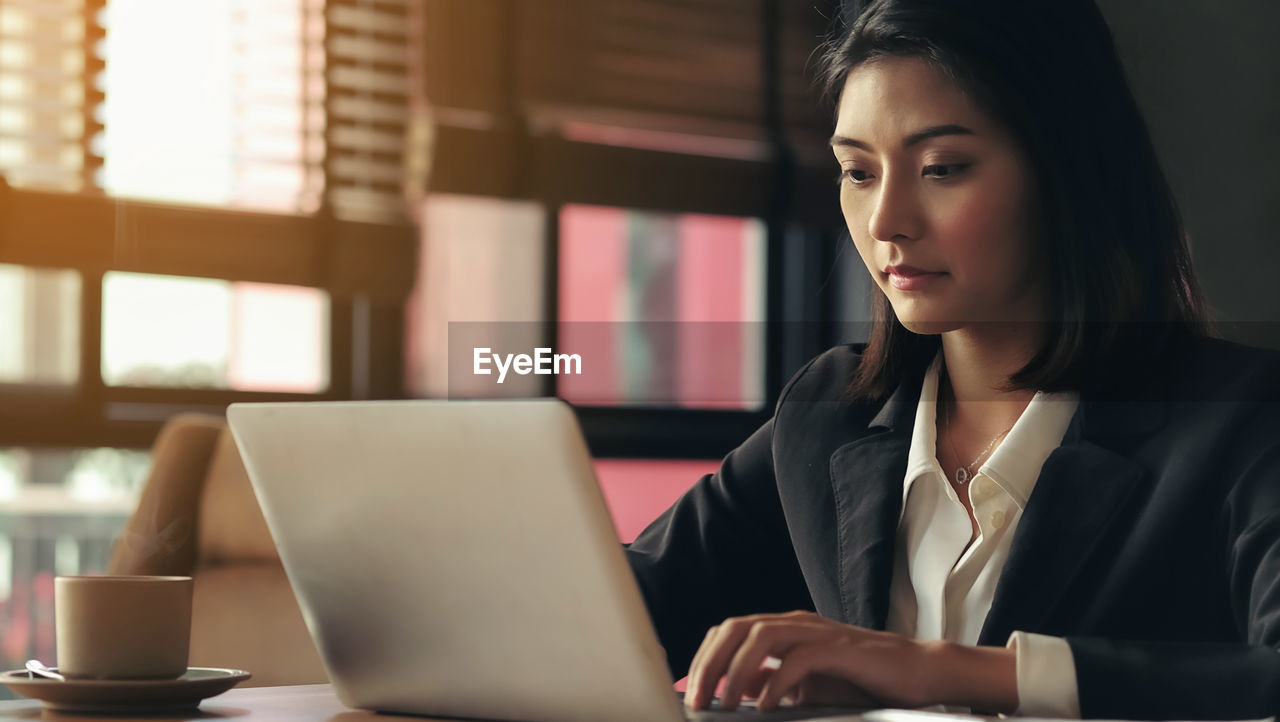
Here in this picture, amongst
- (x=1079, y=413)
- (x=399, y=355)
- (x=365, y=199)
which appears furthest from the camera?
(x=365, y=199)

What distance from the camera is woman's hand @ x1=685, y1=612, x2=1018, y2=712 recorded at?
2.19 ft

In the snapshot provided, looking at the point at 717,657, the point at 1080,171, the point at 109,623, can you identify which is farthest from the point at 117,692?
the point at 1080,171

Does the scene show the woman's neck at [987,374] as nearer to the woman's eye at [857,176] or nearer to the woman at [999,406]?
the woman at [999,406]

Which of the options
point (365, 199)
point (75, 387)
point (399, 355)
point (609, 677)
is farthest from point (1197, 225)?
point (75, 387)

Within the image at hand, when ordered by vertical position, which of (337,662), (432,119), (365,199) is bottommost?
(337,662)

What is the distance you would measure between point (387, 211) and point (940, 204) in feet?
2.91

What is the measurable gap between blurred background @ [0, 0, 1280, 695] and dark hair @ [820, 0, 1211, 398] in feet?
1.31

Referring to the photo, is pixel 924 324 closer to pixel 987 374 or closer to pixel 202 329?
pixel 987 374

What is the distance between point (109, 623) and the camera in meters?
0.73

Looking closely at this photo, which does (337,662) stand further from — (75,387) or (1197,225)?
(75,387)

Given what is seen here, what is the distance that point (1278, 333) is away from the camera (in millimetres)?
1089

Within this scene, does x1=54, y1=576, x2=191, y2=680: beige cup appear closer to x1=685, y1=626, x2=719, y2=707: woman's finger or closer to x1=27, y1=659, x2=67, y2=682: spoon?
x1=27, y1=659, x2=67, y2=682: spoon

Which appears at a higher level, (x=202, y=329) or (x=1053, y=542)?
(x=202, y=329)

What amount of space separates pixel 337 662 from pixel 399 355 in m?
0.88
